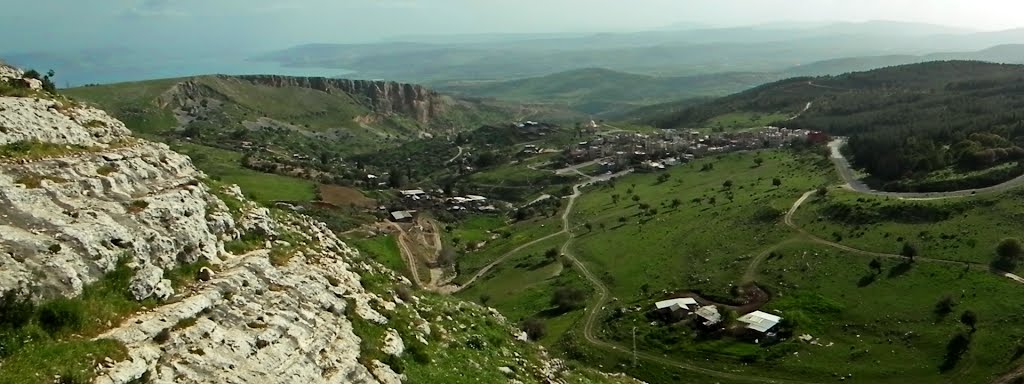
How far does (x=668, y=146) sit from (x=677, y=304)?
10523cm

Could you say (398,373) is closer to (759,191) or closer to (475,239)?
(475,239)

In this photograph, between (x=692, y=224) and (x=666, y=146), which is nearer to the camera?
(x=692, y=224)

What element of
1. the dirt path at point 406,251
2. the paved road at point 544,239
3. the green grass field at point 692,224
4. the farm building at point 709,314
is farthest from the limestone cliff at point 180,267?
the dirt path at point 406,251

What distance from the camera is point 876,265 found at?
60.7 m

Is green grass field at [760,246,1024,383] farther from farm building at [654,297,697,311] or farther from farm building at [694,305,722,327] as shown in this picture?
farm building at [654,297,697,311]

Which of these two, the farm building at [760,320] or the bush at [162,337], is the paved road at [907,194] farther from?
the bush at [162,337]

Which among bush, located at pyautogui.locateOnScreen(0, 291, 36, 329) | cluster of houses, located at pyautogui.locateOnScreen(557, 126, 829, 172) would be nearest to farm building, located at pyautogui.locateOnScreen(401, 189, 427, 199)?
cluster of houses, located at pyautogui.locateOnScreen(557, 126, 829, 172)

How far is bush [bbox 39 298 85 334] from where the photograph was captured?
51.5ft

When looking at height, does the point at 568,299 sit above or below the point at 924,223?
below

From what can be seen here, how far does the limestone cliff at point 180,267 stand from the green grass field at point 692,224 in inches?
1605

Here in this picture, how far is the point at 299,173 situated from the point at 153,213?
307ft

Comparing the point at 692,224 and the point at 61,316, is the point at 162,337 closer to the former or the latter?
the point at 61,316

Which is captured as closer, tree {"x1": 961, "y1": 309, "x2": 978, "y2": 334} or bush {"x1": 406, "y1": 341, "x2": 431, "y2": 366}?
bush {"x1": 406, "y1": 341, "x2": 431, "y2": 366}

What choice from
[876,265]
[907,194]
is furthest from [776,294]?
[907,194]
